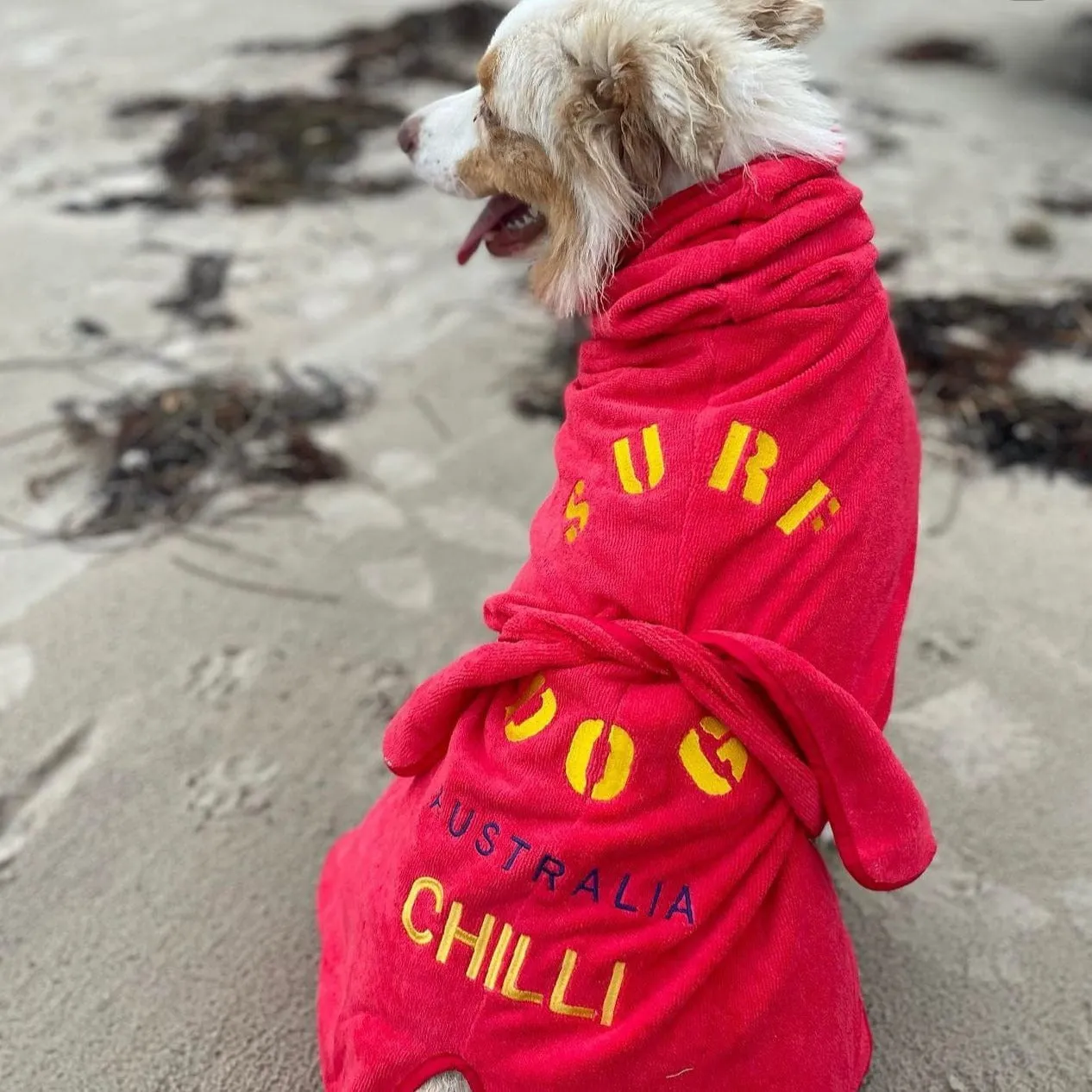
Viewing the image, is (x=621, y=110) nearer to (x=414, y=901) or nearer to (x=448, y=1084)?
(x=414, y=901)

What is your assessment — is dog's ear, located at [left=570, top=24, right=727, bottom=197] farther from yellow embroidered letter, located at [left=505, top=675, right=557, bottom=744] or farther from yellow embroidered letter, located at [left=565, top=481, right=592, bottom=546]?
yellow embroidered letter, located at [left=505, top=675, right=557, bottom=744]

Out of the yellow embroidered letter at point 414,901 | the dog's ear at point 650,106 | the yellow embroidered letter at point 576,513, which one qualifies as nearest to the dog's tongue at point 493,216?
the dog's ear at point 650,106

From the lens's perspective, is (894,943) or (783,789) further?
(894,943)

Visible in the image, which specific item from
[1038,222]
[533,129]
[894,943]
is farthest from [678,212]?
[1038,222]

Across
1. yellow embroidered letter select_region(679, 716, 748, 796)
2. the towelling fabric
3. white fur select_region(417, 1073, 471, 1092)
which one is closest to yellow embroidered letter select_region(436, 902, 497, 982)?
the towelling fabric

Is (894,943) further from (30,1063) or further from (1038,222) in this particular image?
(1038,222)

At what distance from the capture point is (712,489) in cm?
102

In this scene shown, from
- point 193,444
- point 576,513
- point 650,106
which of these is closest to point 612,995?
point 576,513

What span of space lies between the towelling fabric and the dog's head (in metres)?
0.07

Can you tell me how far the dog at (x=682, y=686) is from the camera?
0.98 m

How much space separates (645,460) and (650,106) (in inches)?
16.3

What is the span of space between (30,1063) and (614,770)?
97 centimetres

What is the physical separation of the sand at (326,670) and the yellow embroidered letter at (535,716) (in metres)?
0.65

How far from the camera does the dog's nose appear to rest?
1527mm
